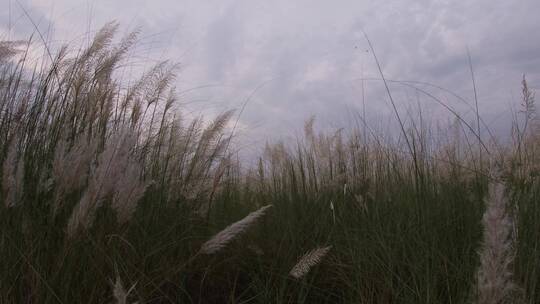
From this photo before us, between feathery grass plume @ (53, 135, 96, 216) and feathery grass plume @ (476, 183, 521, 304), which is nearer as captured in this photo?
feathery grass plume @ (476, 183, 521, 304)

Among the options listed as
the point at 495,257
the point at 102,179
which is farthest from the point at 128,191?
the point at 495,257

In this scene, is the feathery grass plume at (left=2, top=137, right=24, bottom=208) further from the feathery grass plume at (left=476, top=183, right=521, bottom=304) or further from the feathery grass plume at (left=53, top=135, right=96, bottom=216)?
the feathery grass plume at (left=476, top=183, right=521, bottom=304)

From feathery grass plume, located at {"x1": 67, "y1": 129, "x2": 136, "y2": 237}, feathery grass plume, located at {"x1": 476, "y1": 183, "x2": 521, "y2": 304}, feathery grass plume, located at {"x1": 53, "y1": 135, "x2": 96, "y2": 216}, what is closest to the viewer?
feathery grass plume, located at {"x1": 476, "y1": 183, "x2": 521, "y2": 304}

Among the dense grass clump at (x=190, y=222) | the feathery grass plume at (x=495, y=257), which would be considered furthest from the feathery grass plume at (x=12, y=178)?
the feathery grass plume at (x=495, y=257)

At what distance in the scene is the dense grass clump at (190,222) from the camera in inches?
50.6

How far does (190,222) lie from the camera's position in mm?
2402

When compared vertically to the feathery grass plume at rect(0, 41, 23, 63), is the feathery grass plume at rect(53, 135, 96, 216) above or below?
below

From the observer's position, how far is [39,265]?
4.82 ft

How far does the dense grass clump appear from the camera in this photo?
1285 mm

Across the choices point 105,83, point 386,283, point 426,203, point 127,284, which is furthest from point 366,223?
point 105,83

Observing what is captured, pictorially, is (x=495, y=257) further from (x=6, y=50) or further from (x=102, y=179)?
(x=6, y=50)

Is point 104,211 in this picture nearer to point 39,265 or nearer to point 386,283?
point 39,265

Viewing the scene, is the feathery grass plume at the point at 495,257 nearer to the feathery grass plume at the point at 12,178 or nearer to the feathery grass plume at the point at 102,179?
the feathery grass plume at the point at 102,179

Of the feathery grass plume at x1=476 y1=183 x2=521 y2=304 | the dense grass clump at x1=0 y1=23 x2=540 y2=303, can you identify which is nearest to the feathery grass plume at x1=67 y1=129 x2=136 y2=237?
the dense grass clump at x1=0 y1=23 x2=540 y2=303
